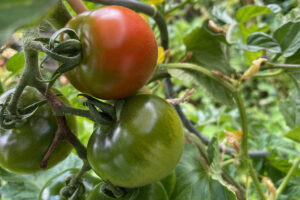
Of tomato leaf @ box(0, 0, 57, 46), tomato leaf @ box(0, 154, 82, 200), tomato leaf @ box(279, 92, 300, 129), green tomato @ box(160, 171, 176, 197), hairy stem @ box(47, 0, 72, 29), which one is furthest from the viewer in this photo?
tomato leaf @ box(279, 92, 300, 129)

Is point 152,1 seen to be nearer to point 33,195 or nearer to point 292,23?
point 292,23

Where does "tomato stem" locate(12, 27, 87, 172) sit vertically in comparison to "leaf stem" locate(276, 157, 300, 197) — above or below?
above

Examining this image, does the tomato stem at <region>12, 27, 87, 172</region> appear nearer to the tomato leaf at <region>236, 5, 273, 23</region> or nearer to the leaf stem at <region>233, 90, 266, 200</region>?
the leaf stem at <region>233, 90, 266, 200</region>

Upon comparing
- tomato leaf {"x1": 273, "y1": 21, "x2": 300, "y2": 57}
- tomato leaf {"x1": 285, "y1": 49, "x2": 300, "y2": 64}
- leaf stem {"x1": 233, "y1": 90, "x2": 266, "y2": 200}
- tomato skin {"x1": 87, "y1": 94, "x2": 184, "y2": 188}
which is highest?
tomato skin {"x1": 87, "y1": 94, "x2": 184, "y2": 188}

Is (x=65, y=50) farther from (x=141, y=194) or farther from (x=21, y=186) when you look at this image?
(x=21, y=186)

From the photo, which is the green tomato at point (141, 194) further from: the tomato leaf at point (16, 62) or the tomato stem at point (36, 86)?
the tomato leaf at point (16, 62)

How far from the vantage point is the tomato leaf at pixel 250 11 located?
78 centimetres

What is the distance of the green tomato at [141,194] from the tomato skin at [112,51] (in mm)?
161

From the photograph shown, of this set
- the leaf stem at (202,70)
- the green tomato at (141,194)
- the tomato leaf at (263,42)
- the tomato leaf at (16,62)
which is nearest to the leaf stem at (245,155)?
the leaf stem at (202,70)

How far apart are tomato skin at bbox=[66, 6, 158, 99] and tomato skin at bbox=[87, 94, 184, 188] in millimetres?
41

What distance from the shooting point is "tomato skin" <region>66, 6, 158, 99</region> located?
337mm

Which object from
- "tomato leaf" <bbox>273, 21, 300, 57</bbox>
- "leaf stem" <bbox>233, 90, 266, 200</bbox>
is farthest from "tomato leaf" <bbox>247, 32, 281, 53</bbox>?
"leaf stem" <bbox>233, 90, 266, 200</bbox>

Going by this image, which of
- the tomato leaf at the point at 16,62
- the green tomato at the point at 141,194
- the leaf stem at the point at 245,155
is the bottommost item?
the leaf stem at the point at 245,155

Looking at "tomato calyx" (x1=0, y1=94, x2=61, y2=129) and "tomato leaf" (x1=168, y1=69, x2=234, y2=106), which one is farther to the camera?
"tomato leaf" (x1=168, y1=69, x2=234, y2=106)
